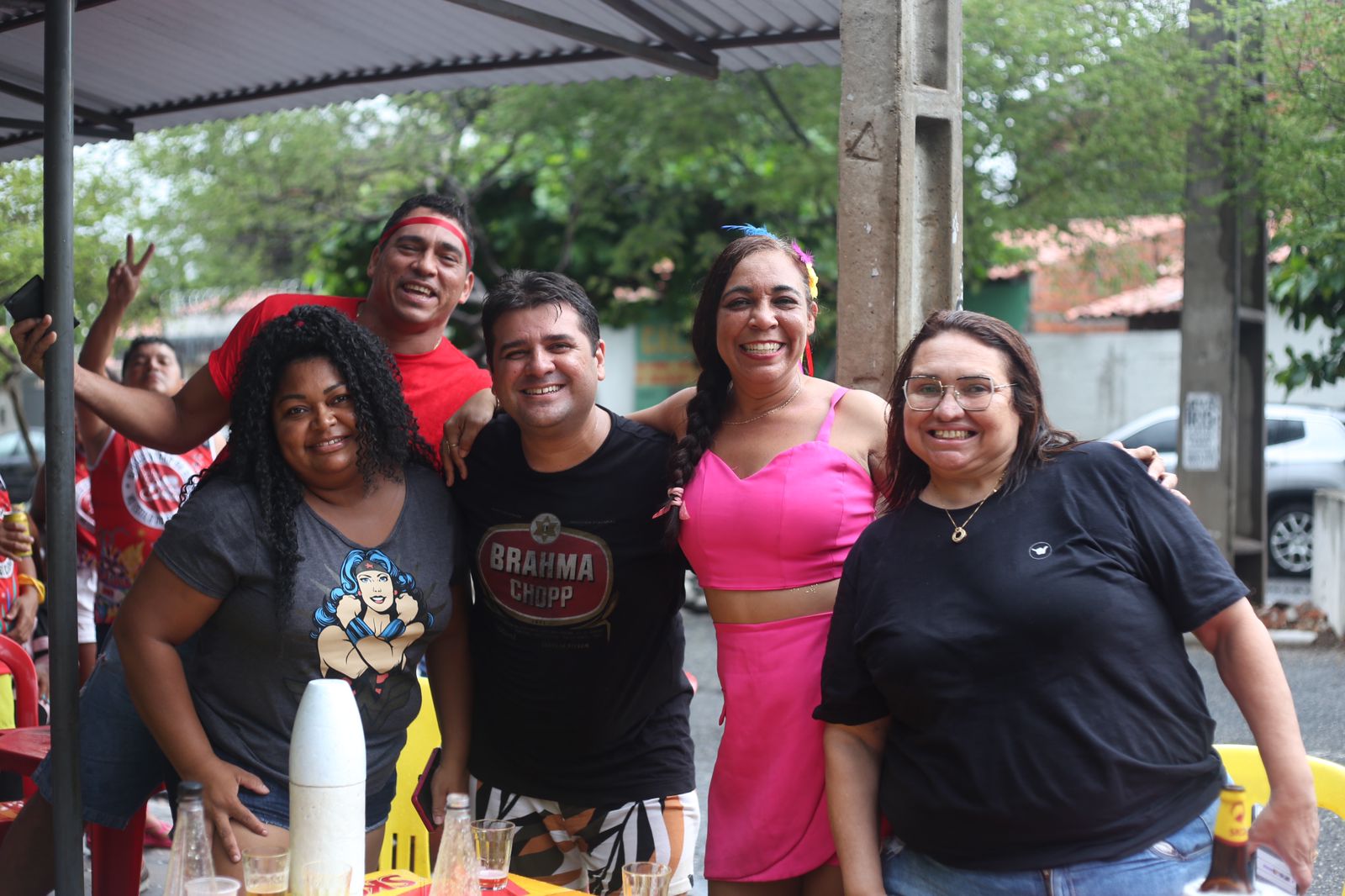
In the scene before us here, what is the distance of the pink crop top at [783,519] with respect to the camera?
2.73 meters

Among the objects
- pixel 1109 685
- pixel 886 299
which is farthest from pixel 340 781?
pixel 886 299

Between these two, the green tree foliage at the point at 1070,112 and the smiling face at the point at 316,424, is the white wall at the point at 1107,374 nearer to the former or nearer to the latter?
the green tree foliage at the point at 1070,112

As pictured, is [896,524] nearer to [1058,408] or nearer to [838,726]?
[838,726]

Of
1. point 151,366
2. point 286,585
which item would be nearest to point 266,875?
point 286,585

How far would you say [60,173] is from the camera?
2.82 metres

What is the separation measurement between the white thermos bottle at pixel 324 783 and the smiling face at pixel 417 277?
1.35m

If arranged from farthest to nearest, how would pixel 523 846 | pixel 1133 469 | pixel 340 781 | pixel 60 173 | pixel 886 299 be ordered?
pixel 886 299 < pixel 523 846 < pixel 60 173 < pixel 1133 469 < pixel 340 781

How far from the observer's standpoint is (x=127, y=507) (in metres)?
5.00

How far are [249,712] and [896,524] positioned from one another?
142cm

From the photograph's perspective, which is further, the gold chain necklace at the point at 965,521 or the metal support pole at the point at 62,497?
the metal support pole at the point at 62,497

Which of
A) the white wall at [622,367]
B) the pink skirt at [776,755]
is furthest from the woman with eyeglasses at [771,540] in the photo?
the white wall at [622,367]

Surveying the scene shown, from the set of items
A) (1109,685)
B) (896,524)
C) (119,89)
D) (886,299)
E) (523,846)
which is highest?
(119,89)

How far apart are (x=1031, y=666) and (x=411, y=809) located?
2219 millimetres

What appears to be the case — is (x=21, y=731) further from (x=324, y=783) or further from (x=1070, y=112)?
(x=1070, y=112)
